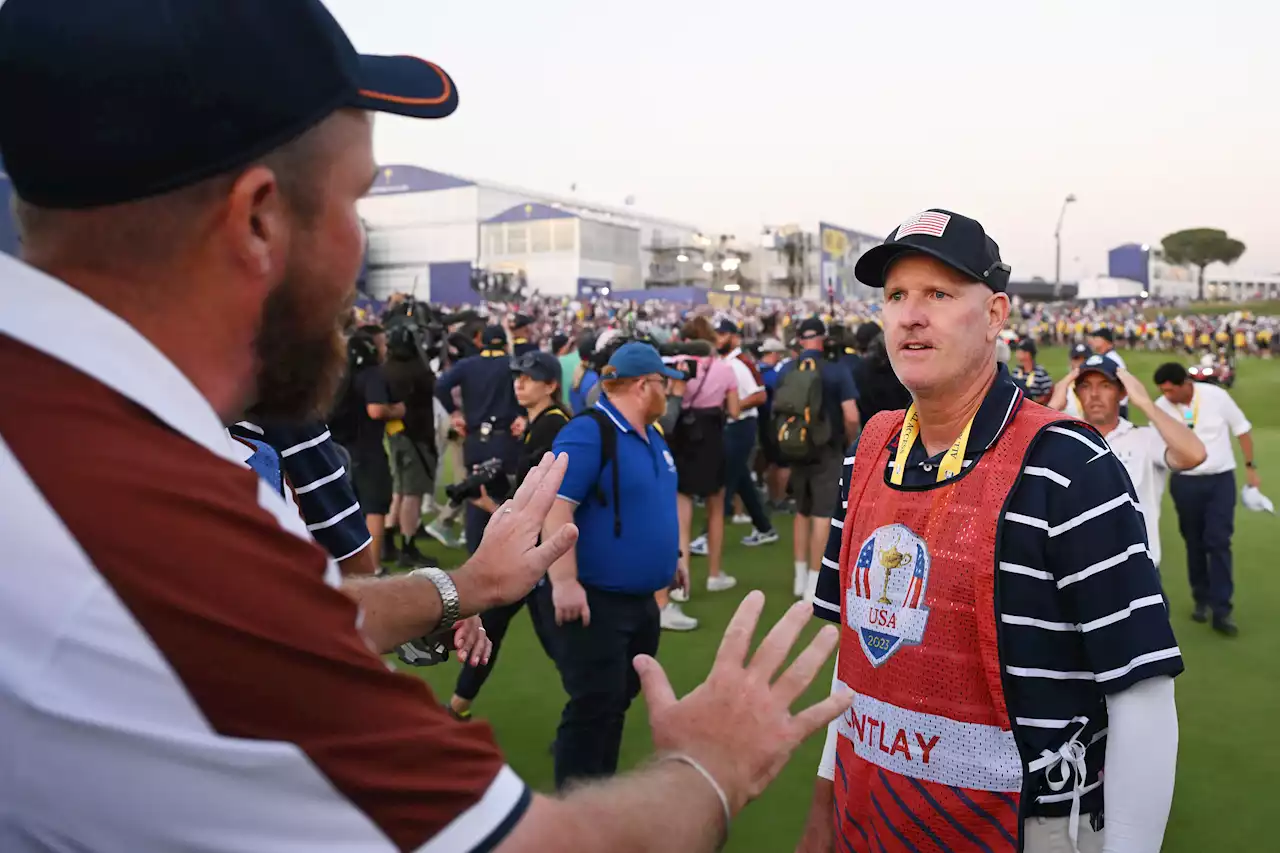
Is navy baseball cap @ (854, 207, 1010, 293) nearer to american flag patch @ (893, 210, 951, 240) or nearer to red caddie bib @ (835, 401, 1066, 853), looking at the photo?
american flag patch @ (893, 210, 951, 240)

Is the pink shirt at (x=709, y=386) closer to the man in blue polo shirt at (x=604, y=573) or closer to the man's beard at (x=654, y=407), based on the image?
the man's beard at (x=654, y=407)

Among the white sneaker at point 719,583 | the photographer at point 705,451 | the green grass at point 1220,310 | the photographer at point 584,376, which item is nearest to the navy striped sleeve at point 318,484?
the photographer at point 705,451

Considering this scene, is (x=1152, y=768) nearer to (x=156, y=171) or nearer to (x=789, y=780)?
(x=156, y=171)

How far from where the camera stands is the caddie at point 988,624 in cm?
182

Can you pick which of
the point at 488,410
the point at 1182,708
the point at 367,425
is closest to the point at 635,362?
the point at 488,410

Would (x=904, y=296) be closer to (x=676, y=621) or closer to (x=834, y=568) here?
(x=834, y=568)

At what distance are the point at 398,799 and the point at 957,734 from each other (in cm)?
151

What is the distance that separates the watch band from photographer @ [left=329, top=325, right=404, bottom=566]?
5947 mm

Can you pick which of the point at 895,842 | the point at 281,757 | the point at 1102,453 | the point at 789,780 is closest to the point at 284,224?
the point at 281,757

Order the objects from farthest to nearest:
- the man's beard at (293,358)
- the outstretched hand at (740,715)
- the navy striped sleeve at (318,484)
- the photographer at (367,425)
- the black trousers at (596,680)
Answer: the photographer at (367,425) < the black trousers at (596,680) < the navy striped sleeve at (318,484) < the outstretched hand at (740,715) < the man's beard at (293,358)

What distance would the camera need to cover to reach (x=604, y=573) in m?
4.05

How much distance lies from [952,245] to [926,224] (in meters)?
0.09

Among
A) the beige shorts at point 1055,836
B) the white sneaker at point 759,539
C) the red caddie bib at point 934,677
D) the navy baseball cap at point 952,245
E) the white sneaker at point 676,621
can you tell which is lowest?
the white sneaker at point 676,621

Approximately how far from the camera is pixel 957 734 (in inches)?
76.5
